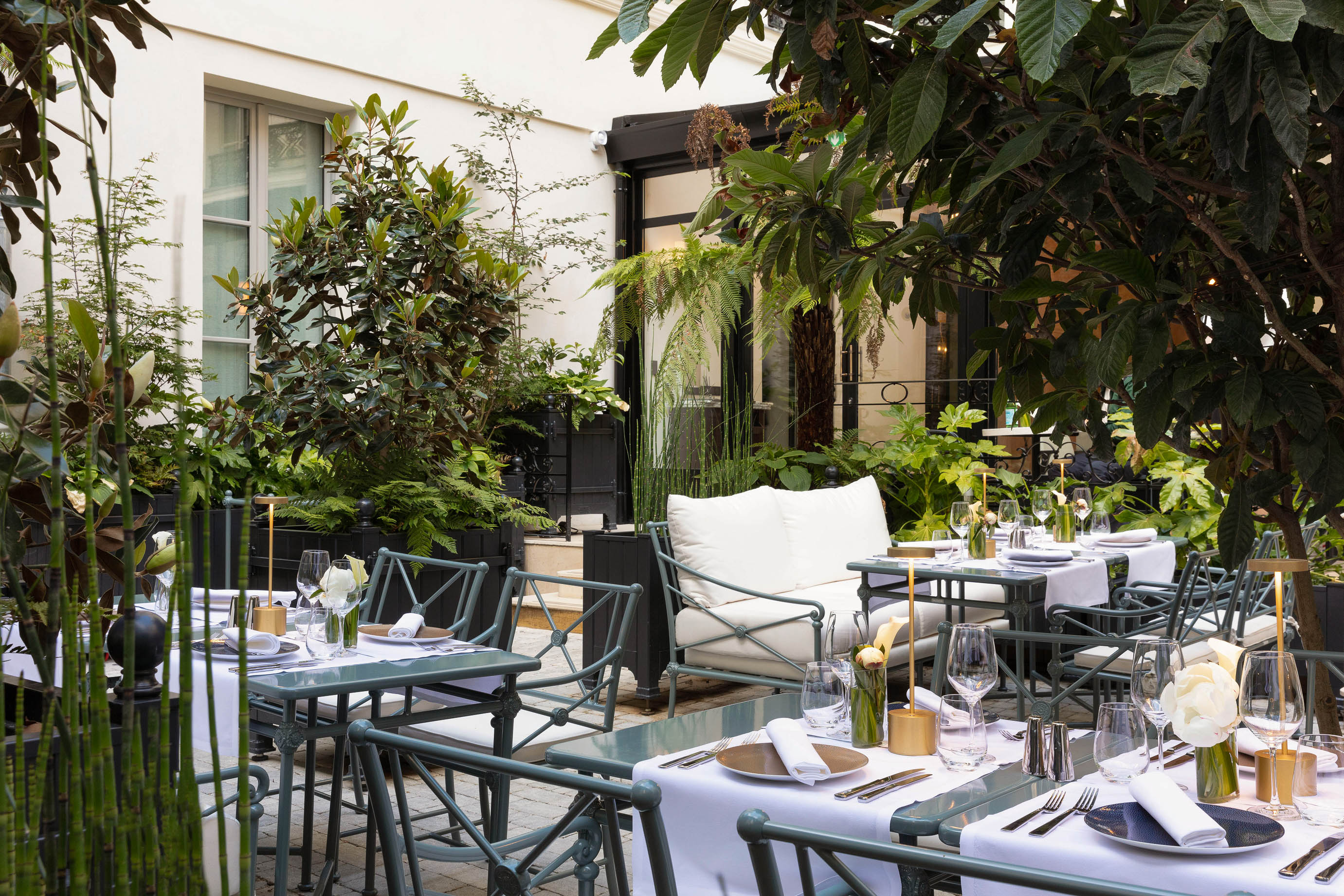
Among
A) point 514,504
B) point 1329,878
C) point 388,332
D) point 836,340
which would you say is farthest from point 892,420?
point 1329,878

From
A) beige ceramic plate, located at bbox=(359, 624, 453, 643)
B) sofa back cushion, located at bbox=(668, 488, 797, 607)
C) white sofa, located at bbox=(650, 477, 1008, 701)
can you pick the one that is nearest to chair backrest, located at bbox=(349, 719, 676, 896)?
beige ceramic plate, located at bbox=(359, 624, 453, 643)

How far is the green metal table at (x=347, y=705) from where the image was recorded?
263cm

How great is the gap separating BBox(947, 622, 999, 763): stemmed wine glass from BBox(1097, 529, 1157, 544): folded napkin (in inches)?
152

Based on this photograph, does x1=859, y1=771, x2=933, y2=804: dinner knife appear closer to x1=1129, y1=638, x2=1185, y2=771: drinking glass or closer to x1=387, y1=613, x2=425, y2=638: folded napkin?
x1=1129, y1=638, x2=1185, y2=771: drinking glass

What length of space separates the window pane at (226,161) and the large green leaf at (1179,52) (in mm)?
8099

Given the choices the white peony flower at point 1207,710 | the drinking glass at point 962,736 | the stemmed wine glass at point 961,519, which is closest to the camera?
the white peony flower at point 1207,710

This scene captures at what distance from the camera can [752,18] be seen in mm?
1823

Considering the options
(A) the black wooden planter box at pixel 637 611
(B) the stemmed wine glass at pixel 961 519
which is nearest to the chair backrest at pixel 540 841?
(A) the black wooden planter box at pixel 637 611

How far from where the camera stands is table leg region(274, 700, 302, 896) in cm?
267

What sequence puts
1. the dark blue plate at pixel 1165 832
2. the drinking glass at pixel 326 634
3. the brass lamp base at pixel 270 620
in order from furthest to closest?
1. the brass lamp base at pixel 270 620
2. the drinking glass at pixel 326 634
3. the dark blue plate at pixel 1165 832

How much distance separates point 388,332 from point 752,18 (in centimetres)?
450

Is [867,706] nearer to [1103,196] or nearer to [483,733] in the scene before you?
[1103,196]

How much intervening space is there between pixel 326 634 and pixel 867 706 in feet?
5.06

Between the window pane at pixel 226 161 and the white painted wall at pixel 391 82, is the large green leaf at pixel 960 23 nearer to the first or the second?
the white painted wall at pixel 391 82
